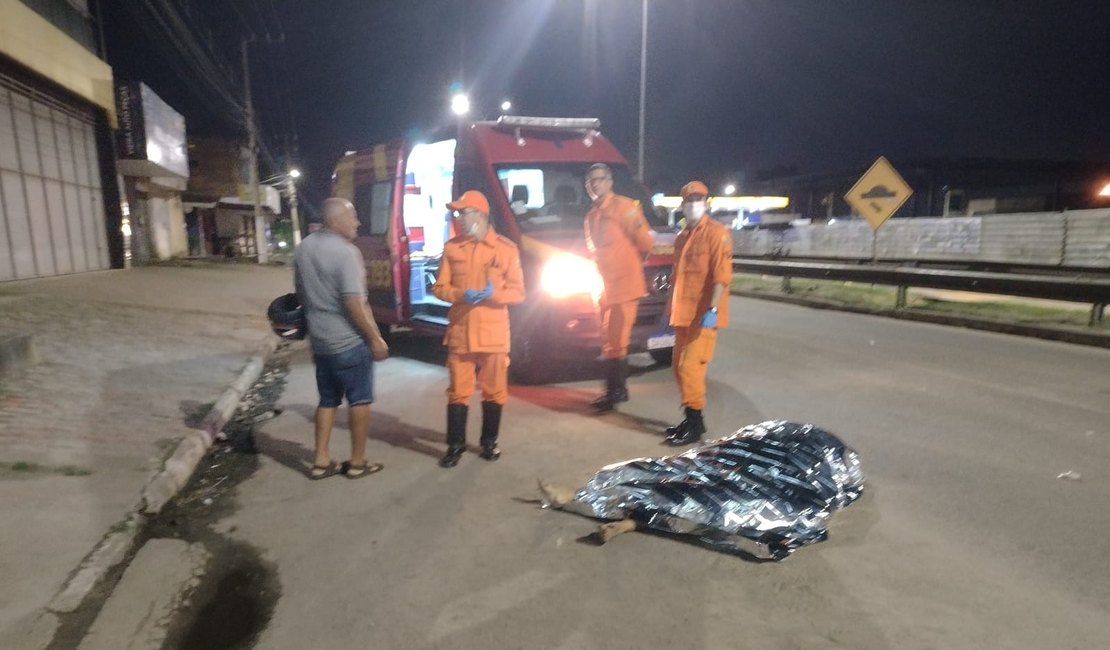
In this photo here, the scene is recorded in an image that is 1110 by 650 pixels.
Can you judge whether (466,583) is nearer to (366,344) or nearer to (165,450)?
(366,344)

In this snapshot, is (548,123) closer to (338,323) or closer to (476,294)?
(476,294)

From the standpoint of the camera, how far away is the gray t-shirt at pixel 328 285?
4535mm

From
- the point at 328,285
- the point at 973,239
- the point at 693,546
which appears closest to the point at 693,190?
the point at 328,285

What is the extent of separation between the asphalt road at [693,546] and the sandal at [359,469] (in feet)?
0.29

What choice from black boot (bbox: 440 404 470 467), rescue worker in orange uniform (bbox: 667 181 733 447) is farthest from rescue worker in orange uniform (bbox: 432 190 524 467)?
rescue worker in orange uniform (bbox: 667 181 733 447)

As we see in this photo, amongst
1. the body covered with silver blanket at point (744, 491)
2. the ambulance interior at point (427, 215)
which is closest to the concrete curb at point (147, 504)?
the body covered with silver blanket at point (744, 491)

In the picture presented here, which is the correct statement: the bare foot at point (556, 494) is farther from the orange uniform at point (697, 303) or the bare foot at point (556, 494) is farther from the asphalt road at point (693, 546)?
the orange uniform at point (697, 303)

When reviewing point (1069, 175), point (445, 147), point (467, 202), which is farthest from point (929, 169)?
point (467, 202)

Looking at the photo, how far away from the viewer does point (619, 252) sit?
6.15 m

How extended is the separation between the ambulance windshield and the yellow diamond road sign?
24.7 ft

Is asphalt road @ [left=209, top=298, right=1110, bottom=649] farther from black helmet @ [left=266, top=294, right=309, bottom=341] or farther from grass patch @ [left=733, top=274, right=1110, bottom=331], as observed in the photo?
grass patch @ [left=733, top=274, right=1110, bottom=331]

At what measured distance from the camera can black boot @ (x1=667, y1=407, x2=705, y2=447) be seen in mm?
5340

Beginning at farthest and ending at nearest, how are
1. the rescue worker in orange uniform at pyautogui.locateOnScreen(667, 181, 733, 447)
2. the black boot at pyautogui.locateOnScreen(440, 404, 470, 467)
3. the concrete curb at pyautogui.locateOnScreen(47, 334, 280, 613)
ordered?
the rescue worker in orange uniform at pyautogui.locateOnScreen(667, 181, 733, 447), the black boot at pyautogui.locateOnScreen(440, 404, 470, 467), the concrete curb at pyautogui.locateOnScreen(47, 334, 280, 613)

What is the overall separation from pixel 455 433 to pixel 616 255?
6.96 ft
